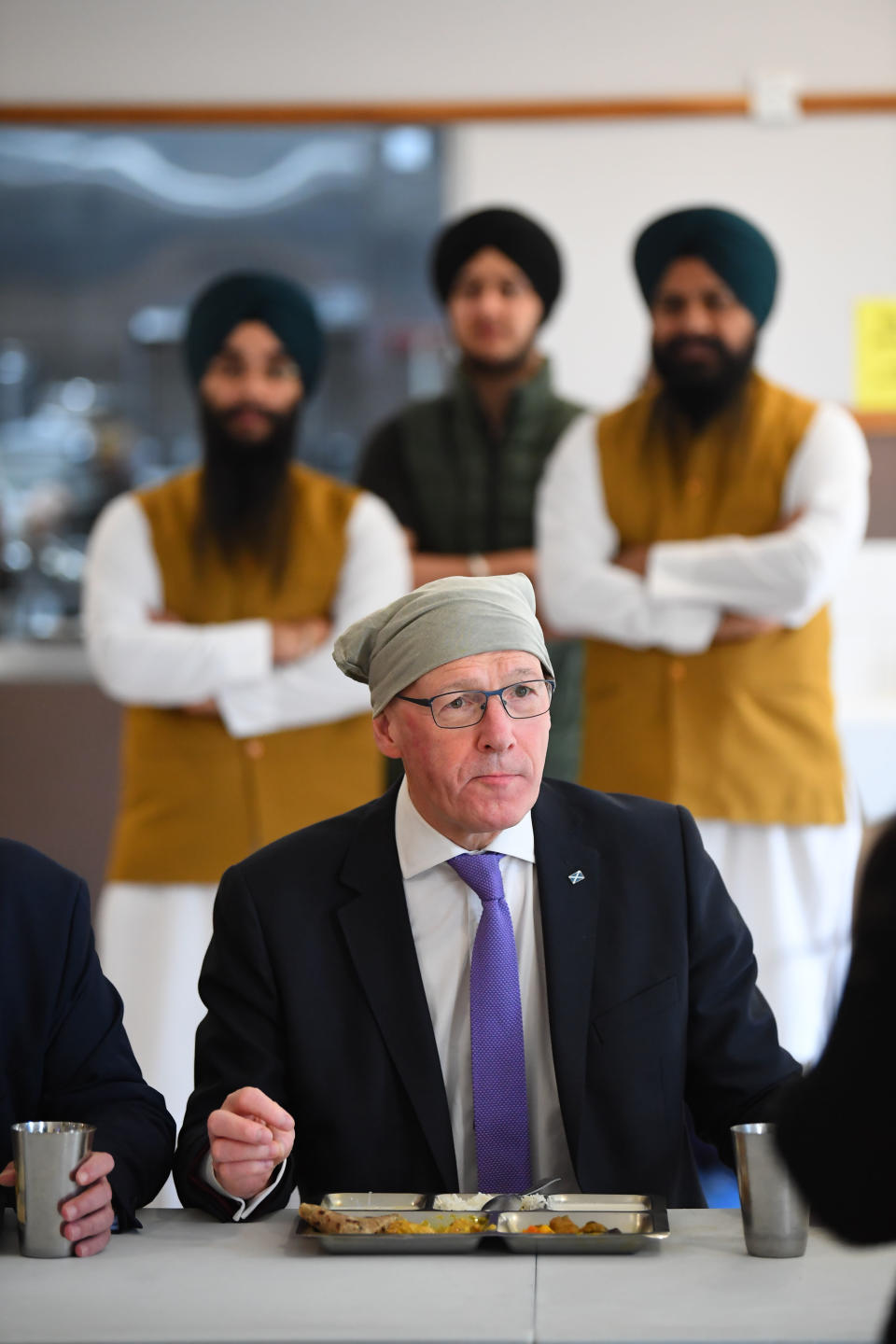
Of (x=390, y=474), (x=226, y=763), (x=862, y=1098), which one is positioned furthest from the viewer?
(x=390, y=474)

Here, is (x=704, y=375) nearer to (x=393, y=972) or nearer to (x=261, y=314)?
(x=261, y=314)

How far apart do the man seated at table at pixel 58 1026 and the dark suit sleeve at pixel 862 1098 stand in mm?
897

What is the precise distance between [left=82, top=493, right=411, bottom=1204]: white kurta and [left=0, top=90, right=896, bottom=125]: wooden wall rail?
5.53 ft

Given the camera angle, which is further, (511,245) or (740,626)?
(511,245)

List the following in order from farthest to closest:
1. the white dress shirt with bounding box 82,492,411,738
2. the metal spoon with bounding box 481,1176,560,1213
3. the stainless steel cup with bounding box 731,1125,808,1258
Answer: the white dress shirt with bounding box 82,492,411,738 < the metal spoon with bounding box 481,1176,560,1213 < the stainless steel cup with bounding box 731,1125,808,1258

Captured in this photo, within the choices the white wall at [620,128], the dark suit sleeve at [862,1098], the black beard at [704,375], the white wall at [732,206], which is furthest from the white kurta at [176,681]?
the dark suit sleeve at [862,1098]

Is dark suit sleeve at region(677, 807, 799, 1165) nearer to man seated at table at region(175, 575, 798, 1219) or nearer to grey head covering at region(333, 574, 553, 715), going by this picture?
man seated at table at region(175, 575, 798, 1219)

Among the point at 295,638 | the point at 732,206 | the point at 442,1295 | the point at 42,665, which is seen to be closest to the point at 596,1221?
the point at 442,1295

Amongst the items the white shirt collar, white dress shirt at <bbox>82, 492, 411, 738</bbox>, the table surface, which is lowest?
the table surface

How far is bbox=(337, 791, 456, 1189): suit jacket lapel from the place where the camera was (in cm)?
197

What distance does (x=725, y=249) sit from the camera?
3881 mm

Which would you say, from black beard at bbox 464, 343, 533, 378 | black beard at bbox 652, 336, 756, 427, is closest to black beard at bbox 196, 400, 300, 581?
black beard at bbox 464, 343, 533, 378

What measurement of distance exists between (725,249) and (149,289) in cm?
213

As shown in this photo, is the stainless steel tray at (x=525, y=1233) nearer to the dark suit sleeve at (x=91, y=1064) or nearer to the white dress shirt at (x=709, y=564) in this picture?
the dark suit sleeve at (x=91, y=1064)
